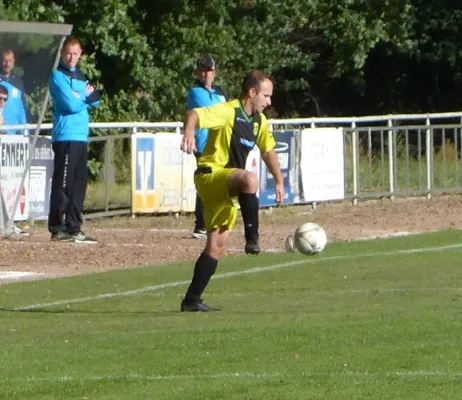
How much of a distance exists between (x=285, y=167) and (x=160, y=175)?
2469 mm

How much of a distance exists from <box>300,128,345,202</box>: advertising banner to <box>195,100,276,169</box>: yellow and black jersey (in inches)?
429

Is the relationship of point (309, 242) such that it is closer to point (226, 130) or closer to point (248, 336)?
point (226, 130)

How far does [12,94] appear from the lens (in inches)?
670

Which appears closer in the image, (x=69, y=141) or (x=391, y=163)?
(x=69, y=141)

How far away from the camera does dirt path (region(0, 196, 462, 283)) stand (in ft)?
48.0

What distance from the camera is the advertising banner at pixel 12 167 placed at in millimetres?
17219

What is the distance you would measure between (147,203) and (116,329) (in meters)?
10.2

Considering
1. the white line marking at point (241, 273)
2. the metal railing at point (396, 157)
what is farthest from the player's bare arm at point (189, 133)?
the metal railing at point (396, 157)

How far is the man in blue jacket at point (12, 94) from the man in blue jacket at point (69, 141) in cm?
62

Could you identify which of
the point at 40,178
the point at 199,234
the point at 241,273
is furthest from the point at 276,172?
the point at 40,178

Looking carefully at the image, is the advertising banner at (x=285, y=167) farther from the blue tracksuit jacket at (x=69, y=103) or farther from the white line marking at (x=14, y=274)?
the white line marking at (x=14, y=274)

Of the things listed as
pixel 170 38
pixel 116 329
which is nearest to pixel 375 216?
pixel 170 38

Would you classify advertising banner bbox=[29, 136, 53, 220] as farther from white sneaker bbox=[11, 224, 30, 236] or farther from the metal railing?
the metal railing

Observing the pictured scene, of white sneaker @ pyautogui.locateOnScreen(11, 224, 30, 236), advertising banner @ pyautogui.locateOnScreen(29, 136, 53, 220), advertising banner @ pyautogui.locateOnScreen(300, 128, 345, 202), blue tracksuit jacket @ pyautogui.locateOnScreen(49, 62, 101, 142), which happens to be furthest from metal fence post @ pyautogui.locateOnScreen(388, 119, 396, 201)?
blue tracksuit jacket @ pyautogui.locateOnScreen(49, 62, 101, 142)
